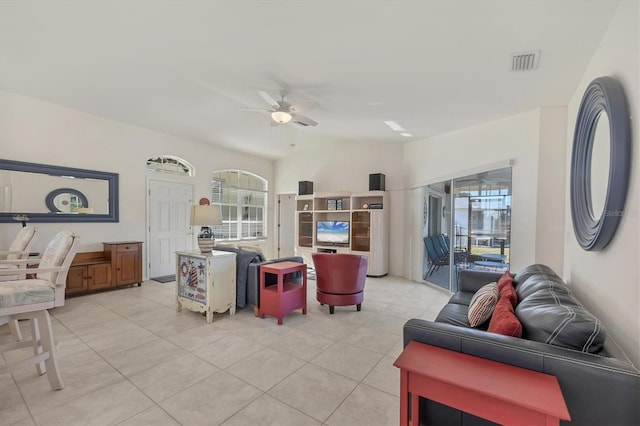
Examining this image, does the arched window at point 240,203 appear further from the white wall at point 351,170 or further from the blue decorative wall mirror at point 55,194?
the blue decorative wall mirror at point 55,194

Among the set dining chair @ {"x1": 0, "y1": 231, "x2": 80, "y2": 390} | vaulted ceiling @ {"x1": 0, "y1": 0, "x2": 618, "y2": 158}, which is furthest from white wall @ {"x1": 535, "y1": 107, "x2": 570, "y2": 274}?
dining chair @ {"x1": 0, "y1": 231, "x2": 80, "y2": 390}

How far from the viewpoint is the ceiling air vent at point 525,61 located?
2.64 m

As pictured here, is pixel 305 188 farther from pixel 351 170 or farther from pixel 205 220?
pixel 205 220

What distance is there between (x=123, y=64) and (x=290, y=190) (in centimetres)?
511

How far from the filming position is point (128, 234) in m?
5.32

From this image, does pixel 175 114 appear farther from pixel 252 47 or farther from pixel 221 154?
pixel 252 47

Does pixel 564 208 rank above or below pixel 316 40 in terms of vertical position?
below

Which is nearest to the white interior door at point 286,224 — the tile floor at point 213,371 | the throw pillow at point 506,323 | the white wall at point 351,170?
the white wall at point 351,170

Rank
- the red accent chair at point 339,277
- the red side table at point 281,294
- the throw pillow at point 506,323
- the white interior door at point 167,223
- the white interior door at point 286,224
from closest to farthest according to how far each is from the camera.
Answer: the throw pillow at point 506,323 → the red side table at point 281,294 → the red accent chair at point 339,277 → the white interior door at point 167,223 → the white interior door at point 286,224

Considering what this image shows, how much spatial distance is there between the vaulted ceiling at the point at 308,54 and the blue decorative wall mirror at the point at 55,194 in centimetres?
109

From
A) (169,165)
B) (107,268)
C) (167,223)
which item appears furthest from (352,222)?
(107,268)

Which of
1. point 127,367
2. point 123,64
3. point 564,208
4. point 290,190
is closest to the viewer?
point 127,367

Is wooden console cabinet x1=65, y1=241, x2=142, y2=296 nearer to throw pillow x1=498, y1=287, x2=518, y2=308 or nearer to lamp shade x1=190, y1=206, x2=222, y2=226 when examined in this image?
lamp shade x1=190, y1=206, x2=222, y2=226

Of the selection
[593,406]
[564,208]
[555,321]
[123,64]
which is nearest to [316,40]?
[123,64]
